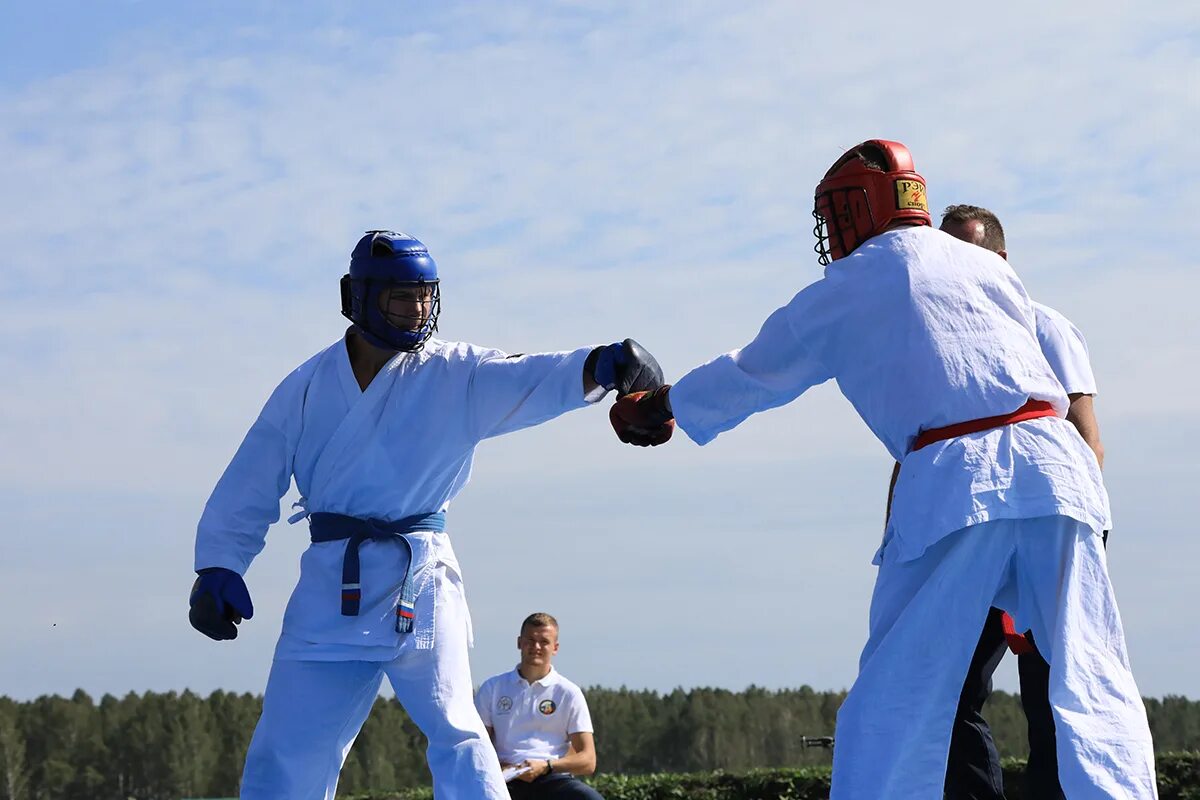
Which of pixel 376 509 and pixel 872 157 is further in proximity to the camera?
pixel 376 509

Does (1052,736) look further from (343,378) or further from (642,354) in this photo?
(343,378)

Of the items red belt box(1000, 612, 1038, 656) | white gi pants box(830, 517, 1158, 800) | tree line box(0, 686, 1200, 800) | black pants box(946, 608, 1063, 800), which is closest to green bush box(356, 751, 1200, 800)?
tree line box(0, 686, 1200, 800)

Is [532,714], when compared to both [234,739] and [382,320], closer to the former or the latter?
[382,320]

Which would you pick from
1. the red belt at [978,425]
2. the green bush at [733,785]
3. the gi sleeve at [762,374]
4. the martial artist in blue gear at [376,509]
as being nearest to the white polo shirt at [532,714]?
the green bush at [733,785]

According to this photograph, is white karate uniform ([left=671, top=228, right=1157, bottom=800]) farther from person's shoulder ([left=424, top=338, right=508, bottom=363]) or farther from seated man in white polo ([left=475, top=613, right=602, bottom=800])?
seated man in white polo ([left=475, top=613, right=602, bottom=800])

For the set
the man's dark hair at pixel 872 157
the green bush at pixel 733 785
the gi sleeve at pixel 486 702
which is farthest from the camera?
the green bush at pixel 733 785

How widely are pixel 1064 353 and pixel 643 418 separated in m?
1.56

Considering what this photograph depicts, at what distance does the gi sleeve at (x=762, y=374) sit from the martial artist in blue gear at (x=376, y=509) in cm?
75

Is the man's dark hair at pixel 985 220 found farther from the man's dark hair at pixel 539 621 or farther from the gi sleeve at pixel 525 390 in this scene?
the man's dark hair at pixel 539 621

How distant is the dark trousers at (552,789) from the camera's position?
7984 mm

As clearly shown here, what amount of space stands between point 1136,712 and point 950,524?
64 cm

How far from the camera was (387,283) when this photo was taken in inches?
204

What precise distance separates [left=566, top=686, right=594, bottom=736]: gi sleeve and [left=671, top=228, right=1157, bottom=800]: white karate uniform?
4.58 metres

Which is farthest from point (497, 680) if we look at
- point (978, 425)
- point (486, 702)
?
point (978, 425)
